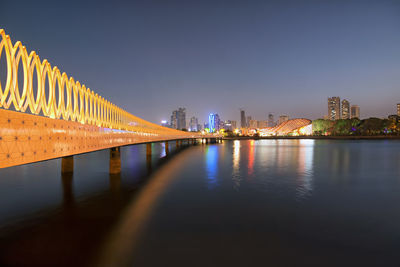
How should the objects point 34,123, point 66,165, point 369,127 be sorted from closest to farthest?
point 34,123, point 66,165, point 369,127

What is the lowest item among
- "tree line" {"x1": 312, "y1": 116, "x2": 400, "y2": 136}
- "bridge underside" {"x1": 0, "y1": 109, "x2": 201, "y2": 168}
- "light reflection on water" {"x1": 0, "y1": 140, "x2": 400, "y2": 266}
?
"light reflection on water" {"x1": 0, "y1": 140, "x2": 400, "y2": 266}

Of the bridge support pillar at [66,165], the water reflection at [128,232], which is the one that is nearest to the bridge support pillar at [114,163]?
the bridge support pillar at [66,165]

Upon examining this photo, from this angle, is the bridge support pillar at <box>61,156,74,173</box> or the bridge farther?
the bridge support pillar at <box>61,156,74,173</box>

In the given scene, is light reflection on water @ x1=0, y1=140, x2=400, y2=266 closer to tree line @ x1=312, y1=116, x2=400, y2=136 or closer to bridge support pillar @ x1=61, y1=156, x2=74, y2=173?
bridge support pillar @ x1=61, y1=156, x2=74, y2=173

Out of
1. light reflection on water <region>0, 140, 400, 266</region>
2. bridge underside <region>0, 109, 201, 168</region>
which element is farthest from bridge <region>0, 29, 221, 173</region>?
light reflection on water <region>0, 140, 400, 266</region>

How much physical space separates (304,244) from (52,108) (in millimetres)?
13715

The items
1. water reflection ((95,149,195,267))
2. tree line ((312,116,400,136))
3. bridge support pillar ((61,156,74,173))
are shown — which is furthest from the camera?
tree line ((312,116,400,136))

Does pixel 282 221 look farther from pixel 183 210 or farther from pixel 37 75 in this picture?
pixel 37 75

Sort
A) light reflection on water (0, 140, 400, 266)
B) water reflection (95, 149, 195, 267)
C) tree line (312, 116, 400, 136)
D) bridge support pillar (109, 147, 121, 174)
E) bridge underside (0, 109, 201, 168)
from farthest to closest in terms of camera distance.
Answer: tree line (312, 116, 400, 136) < bridge support pillar (109, 147, 121, 174) < light reflection on water (0, 140, 400, 266) < water reflection (95, 149, 195, 267) < bridge underside (0, 109, 201, 168)

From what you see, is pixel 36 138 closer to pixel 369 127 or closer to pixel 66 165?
pixel 66 165

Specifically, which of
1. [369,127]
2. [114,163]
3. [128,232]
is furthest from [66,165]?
[369,127]

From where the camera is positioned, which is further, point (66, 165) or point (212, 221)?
point (66, 165)

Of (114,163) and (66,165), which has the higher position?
(114,163)

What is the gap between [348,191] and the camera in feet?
79.2
